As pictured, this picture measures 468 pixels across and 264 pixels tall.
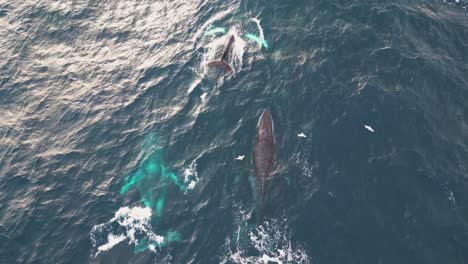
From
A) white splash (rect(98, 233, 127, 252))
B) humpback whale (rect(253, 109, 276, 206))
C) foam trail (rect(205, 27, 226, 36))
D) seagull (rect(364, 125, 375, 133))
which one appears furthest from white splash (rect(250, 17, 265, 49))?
white splash (rect(98, 233, 127, 252))

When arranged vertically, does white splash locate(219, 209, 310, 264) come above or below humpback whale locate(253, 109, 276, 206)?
below

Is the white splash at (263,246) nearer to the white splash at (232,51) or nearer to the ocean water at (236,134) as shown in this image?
the ocean water at (236,134)

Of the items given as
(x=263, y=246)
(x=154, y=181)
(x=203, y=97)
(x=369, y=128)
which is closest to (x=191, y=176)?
(x=154, y=181)

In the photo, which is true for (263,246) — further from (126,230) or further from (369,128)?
(369,128)

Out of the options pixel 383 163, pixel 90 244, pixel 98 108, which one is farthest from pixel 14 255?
pixel 383 163

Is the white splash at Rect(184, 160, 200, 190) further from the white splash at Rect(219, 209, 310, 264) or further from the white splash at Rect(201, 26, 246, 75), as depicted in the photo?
the white splash at Rect(201, 26, 246, 75)

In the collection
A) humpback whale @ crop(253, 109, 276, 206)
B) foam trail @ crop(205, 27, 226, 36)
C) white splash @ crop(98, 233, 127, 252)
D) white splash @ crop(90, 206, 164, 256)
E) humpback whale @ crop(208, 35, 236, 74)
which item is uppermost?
foam trail @ crop(205, 27, 226, 36)

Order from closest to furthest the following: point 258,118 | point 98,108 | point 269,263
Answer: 1. point 269,263
2. point 258,118
3. point 98,108

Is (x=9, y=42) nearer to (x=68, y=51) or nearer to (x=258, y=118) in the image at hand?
(x=68, y=51)
